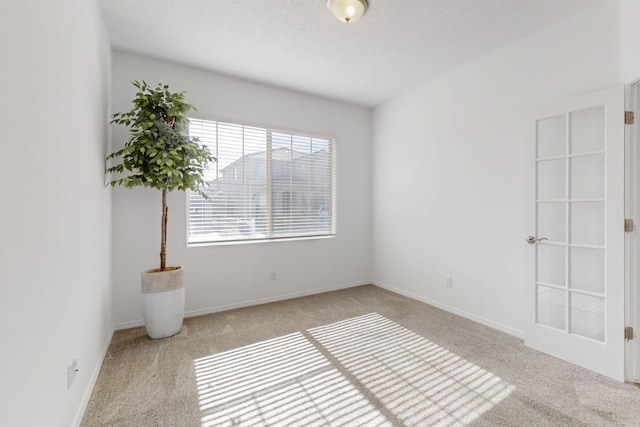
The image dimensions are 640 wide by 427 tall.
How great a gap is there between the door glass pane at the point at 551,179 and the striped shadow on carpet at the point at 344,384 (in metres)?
1.61

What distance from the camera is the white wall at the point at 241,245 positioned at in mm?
3045

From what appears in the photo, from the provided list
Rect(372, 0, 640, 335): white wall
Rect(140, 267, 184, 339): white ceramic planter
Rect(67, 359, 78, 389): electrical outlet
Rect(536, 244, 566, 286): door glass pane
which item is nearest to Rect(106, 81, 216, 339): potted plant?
Rect(140, 267, 184, 339): white ceramic planter

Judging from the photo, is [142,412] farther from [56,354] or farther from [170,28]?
[170,28]

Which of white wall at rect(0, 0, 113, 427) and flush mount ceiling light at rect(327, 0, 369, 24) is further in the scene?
flush mount ceiling light at rect(327, 0, 369, 24)

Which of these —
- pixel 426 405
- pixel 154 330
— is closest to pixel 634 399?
pixel 426 405

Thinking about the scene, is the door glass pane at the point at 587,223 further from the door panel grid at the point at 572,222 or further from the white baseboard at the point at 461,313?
the white baseboard at the point at 461,313

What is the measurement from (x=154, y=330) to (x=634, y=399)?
3756 mm

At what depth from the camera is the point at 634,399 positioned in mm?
1866

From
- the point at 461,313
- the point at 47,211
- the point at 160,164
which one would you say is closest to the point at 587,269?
the point at 461,313

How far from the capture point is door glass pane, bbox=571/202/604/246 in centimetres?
225

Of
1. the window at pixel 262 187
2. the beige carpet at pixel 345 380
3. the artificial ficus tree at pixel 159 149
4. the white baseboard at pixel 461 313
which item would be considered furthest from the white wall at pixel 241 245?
the white baseboard at pixel 461 313

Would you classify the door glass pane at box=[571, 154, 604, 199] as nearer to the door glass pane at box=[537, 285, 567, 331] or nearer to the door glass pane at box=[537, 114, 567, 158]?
the door glass pane at box=[537, 114, 567, 158]

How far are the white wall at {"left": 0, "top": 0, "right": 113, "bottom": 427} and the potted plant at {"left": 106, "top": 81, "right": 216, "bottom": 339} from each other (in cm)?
44

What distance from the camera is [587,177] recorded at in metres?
2.31
